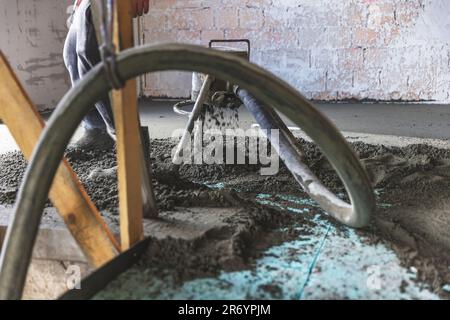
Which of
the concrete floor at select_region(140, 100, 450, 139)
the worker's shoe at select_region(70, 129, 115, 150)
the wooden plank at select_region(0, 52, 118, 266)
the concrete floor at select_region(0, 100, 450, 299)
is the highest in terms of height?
the wooden plank at select_region(0, 52, 118, 266)

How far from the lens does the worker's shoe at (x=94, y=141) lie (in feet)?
9.10

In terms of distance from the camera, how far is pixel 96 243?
4.51 feet

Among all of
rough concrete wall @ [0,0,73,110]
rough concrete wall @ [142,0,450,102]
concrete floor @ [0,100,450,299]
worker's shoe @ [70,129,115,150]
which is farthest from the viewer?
rough concrete wall @ [142,0,450,102]

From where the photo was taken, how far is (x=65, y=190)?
1.39 m

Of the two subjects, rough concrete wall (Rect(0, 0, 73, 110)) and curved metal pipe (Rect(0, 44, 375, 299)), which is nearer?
curved metal pipe (Rect(0, 44, 375, 299))

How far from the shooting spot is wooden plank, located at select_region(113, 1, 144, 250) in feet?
3.98

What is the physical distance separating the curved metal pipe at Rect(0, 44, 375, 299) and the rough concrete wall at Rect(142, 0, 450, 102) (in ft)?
13.9

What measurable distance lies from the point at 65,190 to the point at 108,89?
479 millimetres

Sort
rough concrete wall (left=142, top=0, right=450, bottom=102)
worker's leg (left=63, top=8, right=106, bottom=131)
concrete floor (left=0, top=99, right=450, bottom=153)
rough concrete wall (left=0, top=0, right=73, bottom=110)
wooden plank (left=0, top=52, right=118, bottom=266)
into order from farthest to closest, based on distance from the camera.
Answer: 1. rough concrete wall (left=142, top=0, right=450, bottom=102)
2. rough concrete wall (left=0, top=0, right=73, bottom=110)
3. concrete floor (left=0, top=99, right=450, bottom=153)
4. worker's leg (left=63, top=8, right=106, bottom=131)
5. wooden plank (left=0, top=52, right=118, bottom=266)

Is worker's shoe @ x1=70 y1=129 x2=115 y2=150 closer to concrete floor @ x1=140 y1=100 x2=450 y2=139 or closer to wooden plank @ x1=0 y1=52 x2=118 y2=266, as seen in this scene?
concrete floor @ x1=140 y1=100 x2=450 y2=139

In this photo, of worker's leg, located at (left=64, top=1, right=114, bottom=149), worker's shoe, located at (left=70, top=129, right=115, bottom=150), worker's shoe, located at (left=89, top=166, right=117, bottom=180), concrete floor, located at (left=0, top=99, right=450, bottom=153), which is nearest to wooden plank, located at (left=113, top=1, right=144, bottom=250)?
worker's shoe, located at (left=89, top=166, right=117, bottom=180)

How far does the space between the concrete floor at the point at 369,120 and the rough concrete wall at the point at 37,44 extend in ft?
3.38

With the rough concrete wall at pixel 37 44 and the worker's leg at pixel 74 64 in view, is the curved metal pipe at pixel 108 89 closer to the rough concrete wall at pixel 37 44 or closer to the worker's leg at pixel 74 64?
the worker's leg at pixel 74 64
